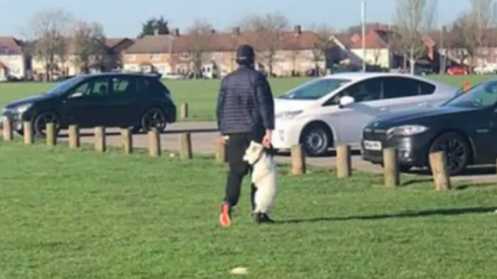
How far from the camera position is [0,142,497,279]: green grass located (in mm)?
9477

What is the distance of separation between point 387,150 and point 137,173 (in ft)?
14.1

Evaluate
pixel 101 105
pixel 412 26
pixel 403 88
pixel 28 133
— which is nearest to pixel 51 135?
pixel 28 133

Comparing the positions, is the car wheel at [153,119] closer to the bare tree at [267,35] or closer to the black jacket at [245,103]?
the black jacket at [245,103]

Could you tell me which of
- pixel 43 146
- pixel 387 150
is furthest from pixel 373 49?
pixel 387 150

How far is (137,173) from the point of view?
1864cm

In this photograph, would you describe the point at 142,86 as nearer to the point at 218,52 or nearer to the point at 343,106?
the point at 343,106

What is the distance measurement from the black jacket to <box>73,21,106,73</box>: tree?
125 meters

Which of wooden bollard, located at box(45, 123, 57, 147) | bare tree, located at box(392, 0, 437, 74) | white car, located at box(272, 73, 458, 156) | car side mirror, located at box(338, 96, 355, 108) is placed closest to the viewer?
car side mirror, located at box(338, 96, 355, 108)

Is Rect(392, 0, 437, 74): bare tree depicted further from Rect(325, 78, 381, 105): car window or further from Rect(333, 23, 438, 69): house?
Rect(325, 78, 381, 105): car window

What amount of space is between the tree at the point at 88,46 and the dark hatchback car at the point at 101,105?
105715mm

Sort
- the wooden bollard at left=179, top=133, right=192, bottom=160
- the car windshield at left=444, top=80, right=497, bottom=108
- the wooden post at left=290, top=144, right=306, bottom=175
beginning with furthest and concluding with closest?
the wooden bollard at left=179, top=133, right=192, bottom=160 → the car windshield at left=444, top=80, right=497, bottom=108 → the wooden post at left=290, top=144, right=306, bottom=175

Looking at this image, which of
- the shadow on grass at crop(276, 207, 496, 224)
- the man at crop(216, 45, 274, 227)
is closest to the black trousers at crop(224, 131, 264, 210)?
the man at crop(216, 45, 274, 227)

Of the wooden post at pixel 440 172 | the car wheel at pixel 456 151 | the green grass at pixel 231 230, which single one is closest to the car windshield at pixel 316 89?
the green grass at pixel 231 230

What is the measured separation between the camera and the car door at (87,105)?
99.5 ft
